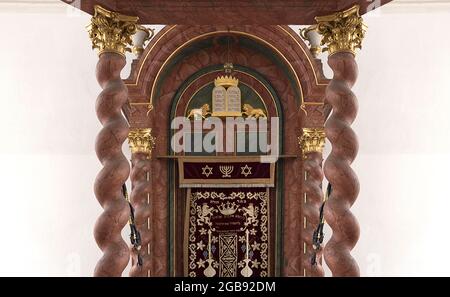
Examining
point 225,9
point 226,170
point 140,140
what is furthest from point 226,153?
point 225,9

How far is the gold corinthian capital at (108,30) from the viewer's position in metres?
4.20

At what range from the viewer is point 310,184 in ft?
21.5

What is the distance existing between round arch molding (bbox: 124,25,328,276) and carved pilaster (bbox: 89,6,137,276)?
7.32 ft

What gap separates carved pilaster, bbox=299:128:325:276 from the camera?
6.44 m

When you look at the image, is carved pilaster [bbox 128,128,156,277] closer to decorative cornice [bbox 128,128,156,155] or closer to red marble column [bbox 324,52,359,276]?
decorative cornice [bbox 128,128,156,155]

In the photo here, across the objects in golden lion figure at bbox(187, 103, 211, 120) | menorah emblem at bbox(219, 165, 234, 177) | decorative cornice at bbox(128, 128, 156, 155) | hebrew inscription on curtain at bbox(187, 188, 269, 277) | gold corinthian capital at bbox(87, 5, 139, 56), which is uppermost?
golden lion figure at bbox(187, 103, 211, 120)

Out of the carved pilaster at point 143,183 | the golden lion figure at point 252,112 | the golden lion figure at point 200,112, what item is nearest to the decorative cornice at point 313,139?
the golden lion figure at point 252,112

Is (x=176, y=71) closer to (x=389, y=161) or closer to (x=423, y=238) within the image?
(x=389, y=161)

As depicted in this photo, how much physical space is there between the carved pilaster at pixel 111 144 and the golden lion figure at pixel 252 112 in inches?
109

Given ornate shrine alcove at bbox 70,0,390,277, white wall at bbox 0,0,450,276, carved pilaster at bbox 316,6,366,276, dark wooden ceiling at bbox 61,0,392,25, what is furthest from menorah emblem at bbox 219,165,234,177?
carved pilaster at bbox 316,6,366,276

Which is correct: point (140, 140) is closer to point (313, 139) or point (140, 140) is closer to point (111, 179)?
point (313, 139)

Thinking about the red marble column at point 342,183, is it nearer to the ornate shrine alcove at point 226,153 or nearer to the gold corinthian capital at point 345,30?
the gold corinthian capital at point 345,30

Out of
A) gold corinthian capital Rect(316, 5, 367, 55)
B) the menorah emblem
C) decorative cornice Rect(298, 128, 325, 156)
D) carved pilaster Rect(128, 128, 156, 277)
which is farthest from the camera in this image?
the menorah emblem

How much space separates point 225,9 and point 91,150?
12.5 feet
